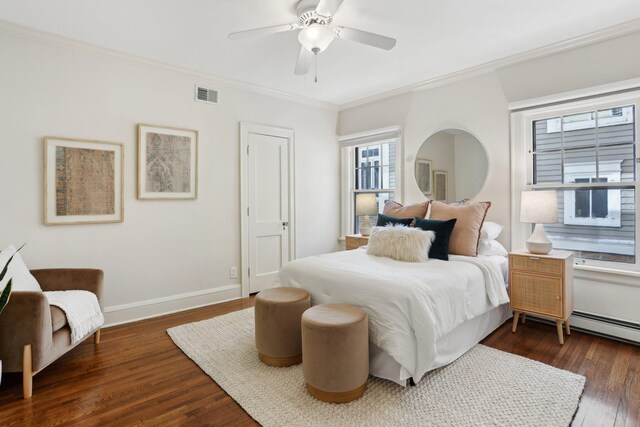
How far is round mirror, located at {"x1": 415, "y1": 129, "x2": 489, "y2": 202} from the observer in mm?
3684

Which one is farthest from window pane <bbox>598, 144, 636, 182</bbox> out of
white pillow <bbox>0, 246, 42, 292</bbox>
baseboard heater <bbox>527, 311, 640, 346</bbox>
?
white pillow <bbox>0, 246, 42, 292</bbox>

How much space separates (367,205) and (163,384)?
303 centimetres

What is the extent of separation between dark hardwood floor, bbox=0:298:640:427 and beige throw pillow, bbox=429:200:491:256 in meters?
0.77

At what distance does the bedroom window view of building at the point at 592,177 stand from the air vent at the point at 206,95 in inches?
132

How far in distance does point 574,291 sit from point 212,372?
3.12m

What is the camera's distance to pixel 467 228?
310cm

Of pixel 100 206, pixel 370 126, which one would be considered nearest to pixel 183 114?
pixel 100 206

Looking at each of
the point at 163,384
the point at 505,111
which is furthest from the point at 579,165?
the point at 163,384

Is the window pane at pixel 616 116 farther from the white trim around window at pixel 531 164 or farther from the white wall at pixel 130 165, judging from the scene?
the white wall at pixel 130 165

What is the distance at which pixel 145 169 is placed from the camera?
136 inches

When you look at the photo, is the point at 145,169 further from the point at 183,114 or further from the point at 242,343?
the point at 242,343

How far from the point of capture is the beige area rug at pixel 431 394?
1.85 m

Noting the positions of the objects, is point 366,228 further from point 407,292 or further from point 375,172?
point 407,292

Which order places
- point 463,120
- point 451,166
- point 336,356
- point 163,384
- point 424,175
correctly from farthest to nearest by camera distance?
point 424,175 < point 451,166 < point 463,120 < point 163,384 < point 336,356
